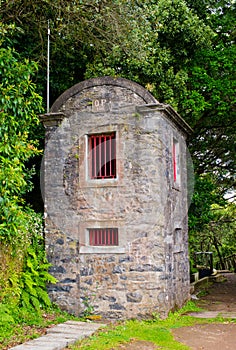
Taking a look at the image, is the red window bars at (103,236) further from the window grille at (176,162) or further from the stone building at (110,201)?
the window grille at (176,162)

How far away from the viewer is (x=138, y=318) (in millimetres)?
9555

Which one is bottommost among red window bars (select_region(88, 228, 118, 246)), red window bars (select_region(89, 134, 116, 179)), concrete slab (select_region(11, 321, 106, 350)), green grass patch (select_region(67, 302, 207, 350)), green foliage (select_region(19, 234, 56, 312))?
green grass patch (select_region(67, 302, 207, 350))

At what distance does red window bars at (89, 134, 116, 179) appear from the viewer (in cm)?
1020

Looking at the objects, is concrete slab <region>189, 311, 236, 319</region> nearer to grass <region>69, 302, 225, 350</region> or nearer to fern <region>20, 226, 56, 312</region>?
grass <region>69, 302, 225, 350</region>

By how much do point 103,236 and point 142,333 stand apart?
7.59 ft

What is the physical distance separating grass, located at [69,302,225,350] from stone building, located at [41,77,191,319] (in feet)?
0.87

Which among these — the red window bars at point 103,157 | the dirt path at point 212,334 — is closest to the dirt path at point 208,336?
the dirt path at point 212,334

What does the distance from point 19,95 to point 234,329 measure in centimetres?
645

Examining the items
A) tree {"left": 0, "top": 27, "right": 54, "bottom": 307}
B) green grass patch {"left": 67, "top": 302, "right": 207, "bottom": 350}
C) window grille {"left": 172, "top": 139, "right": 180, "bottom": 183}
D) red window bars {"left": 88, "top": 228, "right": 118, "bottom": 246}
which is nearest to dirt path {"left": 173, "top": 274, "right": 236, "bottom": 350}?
green grass patch {"left": 67, "top": 302, "right": 207, "bottom": 350}

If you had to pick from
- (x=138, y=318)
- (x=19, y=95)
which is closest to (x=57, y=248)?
(x=138, y=318)

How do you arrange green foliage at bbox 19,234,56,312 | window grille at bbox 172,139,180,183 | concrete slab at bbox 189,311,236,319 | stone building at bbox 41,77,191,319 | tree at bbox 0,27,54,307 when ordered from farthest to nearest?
window grille at bbox 172,139,180,183 → concrete slab at bbox 189,311,236,319 → stone building at bbox 41,77,191,319 → green foliage at bbox 19,234,56,312 → tree at bbox 0,27,54,307

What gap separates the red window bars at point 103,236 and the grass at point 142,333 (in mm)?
1720

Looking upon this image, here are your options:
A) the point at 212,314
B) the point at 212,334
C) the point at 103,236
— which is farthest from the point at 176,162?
the point at 212,334

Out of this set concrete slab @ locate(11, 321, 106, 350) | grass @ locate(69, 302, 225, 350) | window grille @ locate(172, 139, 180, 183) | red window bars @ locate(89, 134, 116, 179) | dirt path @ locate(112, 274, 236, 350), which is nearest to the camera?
concrete slab @ locate(11, 321, 106, 350)
